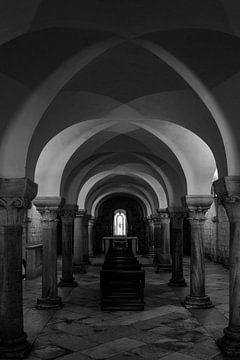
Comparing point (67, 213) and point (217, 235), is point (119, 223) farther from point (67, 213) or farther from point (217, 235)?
point (67, 213)

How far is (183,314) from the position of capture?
28.5ft

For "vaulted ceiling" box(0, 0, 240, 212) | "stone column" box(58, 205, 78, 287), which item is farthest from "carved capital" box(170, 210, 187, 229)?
"vaulted ceiling" box(0, 0, 240, 212)

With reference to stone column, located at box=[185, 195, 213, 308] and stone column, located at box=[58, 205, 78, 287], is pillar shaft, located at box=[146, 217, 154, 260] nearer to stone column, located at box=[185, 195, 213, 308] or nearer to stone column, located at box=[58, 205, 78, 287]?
stone column, located at box=[58, 205, 78, 287]

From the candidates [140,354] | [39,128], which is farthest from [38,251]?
[140,354]

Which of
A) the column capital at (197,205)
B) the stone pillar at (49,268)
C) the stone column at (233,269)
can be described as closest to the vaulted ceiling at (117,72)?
the stone column at (233,269)

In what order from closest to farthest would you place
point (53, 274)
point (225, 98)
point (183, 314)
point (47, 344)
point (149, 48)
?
point (149, 48)
point (225, 98)
point (47, 344)
point (183, 314)
point (53, 274)

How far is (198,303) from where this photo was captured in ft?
30.3

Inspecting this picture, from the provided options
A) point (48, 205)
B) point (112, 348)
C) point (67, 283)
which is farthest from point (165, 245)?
point (112, 348)

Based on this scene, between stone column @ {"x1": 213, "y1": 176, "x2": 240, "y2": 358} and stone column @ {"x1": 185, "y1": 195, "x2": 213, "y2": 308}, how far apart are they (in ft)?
9.68

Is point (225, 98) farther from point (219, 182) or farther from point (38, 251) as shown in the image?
point (38, 251)

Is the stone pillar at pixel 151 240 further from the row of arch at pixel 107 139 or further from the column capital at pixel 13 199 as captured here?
the column capital at pixel 13 199

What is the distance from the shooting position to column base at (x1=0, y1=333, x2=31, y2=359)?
5.75 metres

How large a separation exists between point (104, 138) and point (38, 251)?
6.49 meters

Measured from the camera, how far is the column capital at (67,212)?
1253 centimetres
